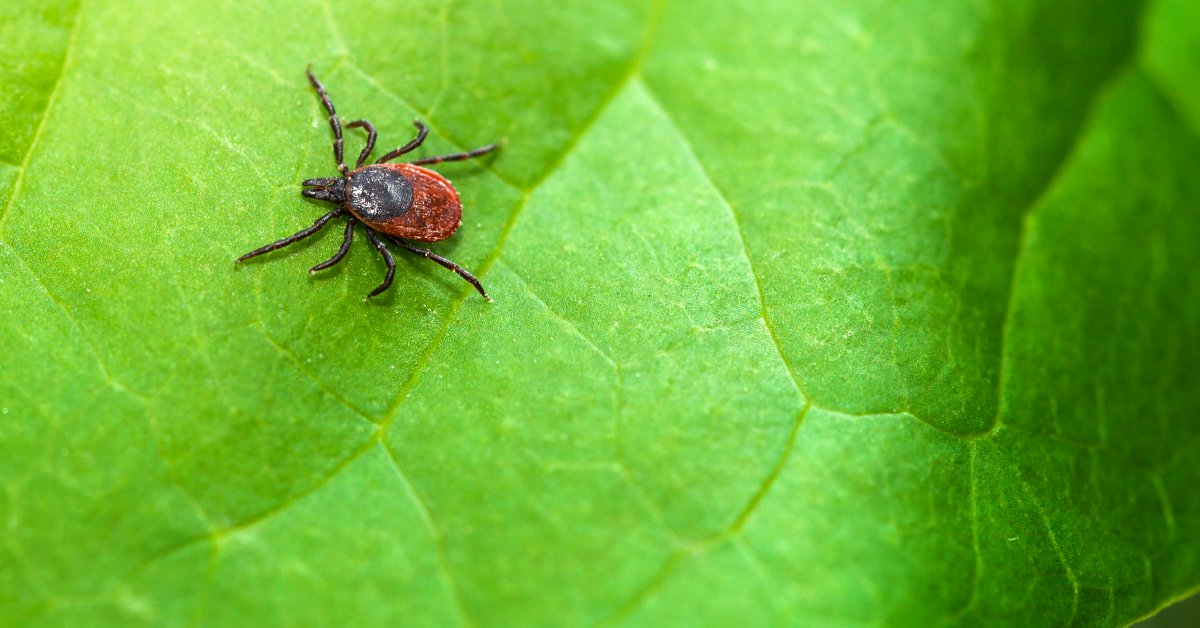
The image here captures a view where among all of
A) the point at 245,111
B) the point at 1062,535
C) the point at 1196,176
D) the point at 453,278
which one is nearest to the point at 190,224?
the point at 245,111

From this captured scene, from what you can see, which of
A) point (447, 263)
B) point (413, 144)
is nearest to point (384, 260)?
point (447, 263)

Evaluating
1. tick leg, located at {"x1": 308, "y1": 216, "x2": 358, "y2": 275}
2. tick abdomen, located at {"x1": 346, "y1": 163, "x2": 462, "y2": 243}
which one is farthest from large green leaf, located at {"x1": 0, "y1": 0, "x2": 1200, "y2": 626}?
tick abdomen, located at {"x1": 346, "y1": 163, "x2": 462, "y2": 243}

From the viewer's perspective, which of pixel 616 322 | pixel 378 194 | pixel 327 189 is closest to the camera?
pixel 616 322

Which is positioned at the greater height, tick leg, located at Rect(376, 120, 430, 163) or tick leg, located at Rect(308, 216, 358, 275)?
tick leg, located at Rect(376, 120, 430, 163)

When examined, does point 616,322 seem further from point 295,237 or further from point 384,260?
point 295,237

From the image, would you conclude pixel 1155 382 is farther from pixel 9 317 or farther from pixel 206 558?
pixel 9 317

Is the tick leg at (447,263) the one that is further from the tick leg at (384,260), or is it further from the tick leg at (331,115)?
the tick leg at (331,115)

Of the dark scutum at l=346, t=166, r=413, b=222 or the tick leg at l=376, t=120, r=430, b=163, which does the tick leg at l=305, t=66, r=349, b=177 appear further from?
the tick leg at l=376, t=120, r=430, b=163
